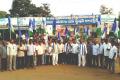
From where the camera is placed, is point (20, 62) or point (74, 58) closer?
point (20, 62)

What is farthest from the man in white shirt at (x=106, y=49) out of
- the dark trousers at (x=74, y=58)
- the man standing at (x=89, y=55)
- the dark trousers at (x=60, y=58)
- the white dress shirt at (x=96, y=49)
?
the dark trousers at (x=60, y=58)

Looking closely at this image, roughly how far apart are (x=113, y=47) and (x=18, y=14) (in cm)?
4543

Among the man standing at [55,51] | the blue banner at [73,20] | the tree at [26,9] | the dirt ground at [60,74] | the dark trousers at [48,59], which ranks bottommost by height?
the dirt ground at [60,74]

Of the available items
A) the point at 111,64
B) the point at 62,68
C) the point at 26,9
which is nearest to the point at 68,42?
the point at 62,68

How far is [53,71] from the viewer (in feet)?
73.8

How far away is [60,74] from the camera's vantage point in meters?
21.0

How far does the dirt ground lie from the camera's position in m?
19.4

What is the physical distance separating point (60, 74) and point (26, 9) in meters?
44.9

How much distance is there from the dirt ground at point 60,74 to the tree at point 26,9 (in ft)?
135

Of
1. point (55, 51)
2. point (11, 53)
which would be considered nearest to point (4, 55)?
point (11, 53)

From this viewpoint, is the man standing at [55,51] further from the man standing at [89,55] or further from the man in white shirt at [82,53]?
the man standing at [89,55]

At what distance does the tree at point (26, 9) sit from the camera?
213 ft

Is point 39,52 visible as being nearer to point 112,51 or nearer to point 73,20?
point 112,51

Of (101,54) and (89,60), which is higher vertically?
(101,54)
